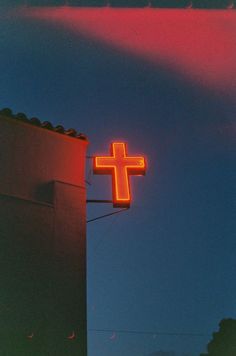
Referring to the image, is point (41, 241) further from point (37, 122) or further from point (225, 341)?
point (225, 341)

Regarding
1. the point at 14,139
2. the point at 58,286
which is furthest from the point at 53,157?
the point at 58,286

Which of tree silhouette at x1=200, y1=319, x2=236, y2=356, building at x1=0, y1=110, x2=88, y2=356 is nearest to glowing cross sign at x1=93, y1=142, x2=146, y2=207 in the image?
building at x1=0, y1=110, x2=88, y2=356

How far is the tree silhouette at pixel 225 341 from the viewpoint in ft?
68.0

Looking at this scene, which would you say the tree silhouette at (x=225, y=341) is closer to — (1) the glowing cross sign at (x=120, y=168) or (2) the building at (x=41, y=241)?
(1) the glowing cross sign at (x=120, y=168)

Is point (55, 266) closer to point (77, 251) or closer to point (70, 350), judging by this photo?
point (77, 251)

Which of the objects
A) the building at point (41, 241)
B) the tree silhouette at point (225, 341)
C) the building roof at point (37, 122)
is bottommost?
the tree silhouette at point (225, 341)

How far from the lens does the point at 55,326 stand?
27.3 feet

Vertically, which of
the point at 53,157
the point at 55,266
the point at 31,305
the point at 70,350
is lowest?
the point at 70,350

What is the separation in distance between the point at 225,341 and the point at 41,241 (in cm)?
1474

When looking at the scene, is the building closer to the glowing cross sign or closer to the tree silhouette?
the glowing cross sign

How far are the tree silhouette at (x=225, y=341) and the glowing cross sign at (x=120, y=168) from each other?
515 inches

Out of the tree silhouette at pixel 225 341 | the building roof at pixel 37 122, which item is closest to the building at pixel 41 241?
the building roof at pixel 37 122

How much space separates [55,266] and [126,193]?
7.05 feet

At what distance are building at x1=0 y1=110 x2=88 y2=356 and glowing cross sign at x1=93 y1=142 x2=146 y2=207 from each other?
0.56m
